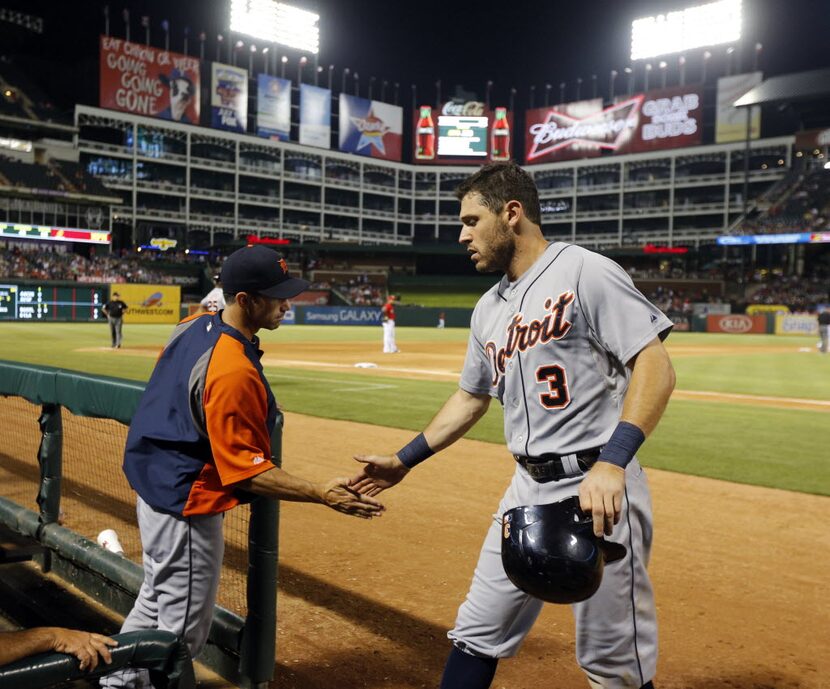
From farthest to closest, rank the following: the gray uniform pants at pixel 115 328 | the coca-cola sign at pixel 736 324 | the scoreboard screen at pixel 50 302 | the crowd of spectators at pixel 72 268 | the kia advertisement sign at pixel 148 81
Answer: the kia advertisement sign at pixel 148 81
the coca-cola sign at pixel 736 324
the crowd of spectators at pixel 72 268
the scoreboard screen at pixel 50 302
the gray uniform pants at pixel 115 328

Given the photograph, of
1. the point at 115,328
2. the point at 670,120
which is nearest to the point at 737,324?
the point at 670,120

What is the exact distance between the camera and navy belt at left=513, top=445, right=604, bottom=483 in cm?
273

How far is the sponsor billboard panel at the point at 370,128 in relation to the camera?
282 ft

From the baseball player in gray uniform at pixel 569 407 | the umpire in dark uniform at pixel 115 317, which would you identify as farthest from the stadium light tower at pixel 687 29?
the baseball player in gray uniform at pixel 569 407

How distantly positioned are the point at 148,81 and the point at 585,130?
4468 centimetres

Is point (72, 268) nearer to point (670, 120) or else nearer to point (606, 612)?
point (670, 120)

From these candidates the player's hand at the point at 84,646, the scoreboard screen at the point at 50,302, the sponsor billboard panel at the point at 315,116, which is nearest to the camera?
the player's hand at the point at 84,646

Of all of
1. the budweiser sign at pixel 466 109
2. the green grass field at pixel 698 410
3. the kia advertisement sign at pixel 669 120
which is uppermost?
the budweiser sign at pixel 466 109

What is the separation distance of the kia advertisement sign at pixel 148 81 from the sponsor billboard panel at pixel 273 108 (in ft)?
23.3

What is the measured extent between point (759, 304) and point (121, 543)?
200 feet

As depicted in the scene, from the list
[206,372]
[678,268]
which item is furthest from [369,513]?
[678,268]

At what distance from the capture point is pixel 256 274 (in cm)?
292

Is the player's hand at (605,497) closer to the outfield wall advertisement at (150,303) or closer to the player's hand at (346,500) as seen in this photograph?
the player's hand at (346,500)

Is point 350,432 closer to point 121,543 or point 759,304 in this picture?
point 121,543
